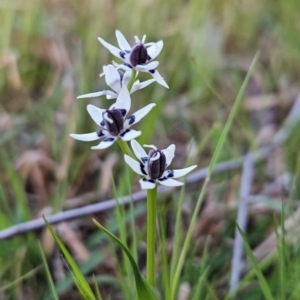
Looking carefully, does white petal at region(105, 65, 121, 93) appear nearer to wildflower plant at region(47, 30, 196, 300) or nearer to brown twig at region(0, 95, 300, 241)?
wildflower plant at region(47, 30, 196, 300)

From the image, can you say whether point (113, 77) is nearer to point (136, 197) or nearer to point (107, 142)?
point (107, 142)

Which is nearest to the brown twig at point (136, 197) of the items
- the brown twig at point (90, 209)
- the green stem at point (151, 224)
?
the brown twig at point (90, 209)

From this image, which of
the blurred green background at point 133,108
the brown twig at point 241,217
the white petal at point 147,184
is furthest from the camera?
the blurred green background at point 133,108

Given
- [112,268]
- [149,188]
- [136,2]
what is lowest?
[112,268]

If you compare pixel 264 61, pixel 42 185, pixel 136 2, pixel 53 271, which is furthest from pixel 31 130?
pixel 264 61

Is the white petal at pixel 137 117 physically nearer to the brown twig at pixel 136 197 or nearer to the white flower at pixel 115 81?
the white flower at pixel 115 81

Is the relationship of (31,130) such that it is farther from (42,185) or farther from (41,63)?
(41,63)
